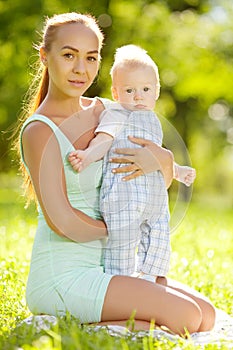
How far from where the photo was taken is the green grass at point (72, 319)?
298 centimetres

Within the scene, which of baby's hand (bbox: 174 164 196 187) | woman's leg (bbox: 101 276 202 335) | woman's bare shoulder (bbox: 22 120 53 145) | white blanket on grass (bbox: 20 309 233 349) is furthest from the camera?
baby's hand (bbox: 174 164 196 187)

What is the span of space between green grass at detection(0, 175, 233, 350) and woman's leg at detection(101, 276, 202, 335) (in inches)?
8.3

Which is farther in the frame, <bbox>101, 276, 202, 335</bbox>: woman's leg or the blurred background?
the blurred background

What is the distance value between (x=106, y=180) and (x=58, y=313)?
2.36 ft

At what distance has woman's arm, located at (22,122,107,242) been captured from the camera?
350cm

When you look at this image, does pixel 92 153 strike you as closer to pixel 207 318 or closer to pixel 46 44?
pixel 46 44

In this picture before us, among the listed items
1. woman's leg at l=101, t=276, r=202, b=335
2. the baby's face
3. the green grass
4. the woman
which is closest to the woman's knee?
the woman

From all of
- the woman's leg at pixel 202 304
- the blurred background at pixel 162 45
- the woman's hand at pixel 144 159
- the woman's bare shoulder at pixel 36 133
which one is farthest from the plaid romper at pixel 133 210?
the blurred background at pixel 162 45

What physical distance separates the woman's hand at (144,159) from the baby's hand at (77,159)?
184 mm

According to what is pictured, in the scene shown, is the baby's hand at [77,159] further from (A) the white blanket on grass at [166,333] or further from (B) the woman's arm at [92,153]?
(A) the white blanket on grass at [166,333]

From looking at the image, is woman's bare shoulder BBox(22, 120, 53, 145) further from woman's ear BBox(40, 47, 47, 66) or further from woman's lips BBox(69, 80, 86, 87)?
woman's ear BBox(40, 47, 47, 66)

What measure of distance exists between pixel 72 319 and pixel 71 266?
286mm

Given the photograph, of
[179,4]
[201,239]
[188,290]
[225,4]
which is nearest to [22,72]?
[179,4]

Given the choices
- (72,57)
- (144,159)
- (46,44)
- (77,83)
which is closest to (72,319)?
(144,159)
